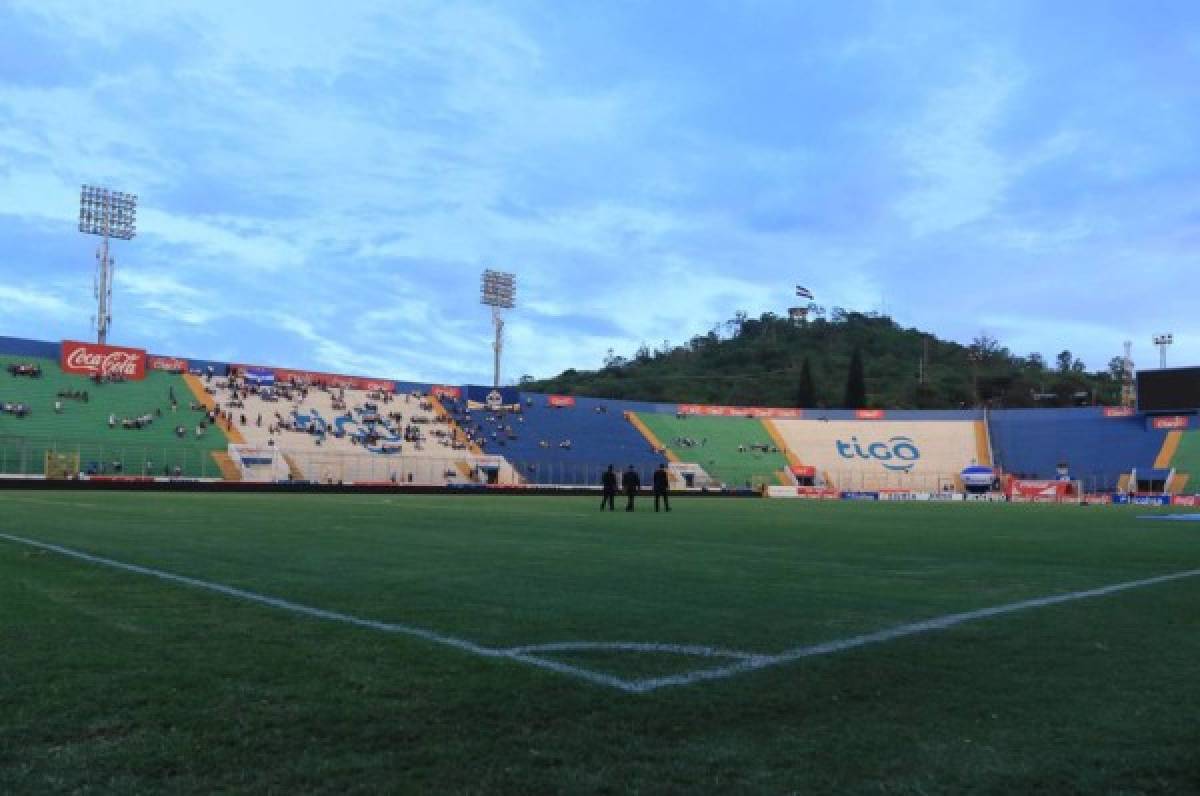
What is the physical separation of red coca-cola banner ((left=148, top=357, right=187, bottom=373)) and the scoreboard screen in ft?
216

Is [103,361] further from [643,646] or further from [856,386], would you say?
[856,386]

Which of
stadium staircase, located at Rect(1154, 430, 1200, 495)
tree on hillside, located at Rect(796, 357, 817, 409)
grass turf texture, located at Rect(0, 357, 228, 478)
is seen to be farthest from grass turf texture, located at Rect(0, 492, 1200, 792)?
tree on hillside, located at Rect(796, 357, 817, 409)

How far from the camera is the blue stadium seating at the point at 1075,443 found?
66.7m

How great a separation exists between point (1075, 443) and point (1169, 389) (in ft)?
27.1

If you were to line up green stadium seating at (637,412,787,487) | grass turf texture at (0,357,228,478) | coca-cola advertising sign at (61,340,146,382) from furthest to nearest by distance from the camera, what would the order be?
green stadium seating at (637,412,787,487) → coca-cola advertising sign at (61,340,146,382) → grass turf texture at (0,357,228,478)

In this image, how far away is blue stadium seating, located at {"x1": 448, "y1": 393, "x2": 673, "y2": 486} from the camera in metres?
59.7

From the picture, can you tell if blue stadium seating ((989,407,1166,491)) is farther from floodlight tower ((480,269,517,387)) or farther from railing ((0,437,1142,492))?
floodlight tower ((480,269,517,387))

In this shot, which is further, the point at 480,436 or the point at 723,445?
the point at 723,445


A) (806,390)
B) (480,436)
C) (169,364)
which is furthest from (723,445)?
(169,364)

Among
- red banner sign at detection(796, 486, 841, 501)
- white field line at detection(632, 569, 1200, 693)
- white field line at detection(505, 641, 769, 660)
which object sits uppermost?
white field line at detection(505, 641, 769, 660)

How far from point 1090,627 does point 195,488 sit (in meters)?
40.6

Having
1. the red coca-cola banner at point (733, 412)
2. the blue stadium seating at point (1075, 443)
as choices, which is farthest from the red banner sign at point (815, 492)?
the blue stadium seating at point (1075, 443)

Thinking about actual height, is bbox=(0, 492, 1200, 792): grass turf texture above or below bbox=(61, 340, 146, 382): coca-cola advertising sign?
below

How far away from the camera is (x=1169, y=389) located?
214 ft
